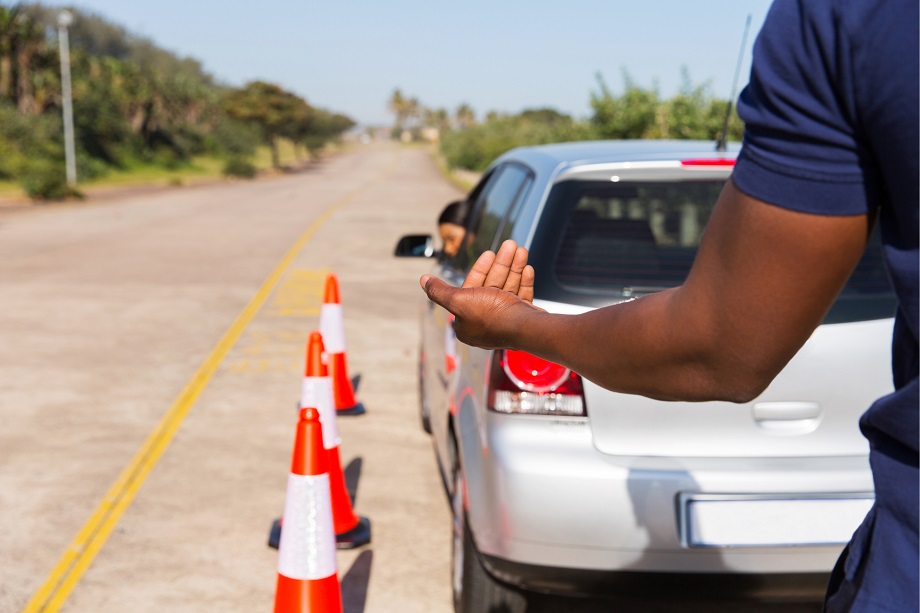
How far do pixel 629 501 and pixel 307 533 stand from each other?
1.01 metres

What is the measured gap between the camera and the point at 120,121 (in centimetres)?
5494

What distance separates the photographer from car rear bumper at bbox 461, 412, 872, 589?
309cm

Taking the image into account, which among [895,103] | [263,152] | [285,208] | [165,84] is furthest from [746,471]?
[263,152]

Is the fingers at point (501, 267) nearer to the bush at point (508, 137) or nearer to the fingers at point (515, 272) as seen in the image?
the fingers at point (515, 272)

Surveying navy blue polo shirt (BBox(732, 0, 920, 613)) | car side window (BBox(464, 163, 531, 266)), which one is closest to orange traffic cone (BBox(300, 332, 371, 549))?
car side window (BBox(464, 163, 531, 266))

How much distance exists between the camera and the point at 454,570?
3979 mm

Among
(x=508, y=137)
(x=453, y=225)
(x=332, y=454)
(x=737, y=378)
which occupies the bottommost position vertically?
(x=332, y=454)

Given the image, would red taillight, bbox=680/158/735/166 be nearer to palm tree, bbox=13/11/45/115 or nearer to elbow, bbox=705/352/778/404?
elbow, bbox=705/352/778/404

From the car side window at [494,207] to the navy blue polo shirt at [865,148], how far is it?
275 cm

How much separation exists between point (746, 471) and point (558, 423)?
564 millimetres

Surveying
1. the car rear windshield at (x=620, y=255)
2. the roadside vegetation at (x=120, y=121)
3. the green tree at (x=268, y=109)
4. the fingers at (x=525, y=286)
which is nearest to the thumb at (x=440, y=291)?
the fingers at (x=525, y=286)

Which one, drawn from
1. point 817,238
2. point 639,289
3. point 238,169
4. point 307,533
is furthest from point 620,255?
point 238,169

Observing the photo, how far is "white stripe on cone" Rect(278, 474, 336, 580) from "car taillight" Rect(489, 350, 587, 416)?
63cm

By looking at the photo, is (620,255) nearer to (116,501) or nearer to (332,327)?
(116,501)
